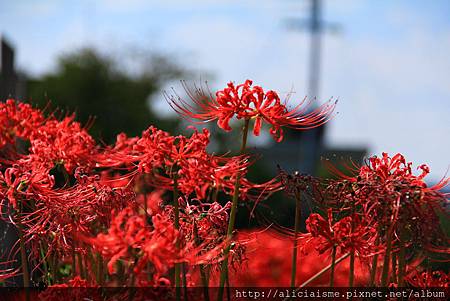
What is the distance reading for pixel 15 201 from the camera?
2639 mm

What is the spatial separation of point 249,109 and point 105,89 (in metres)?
24.3

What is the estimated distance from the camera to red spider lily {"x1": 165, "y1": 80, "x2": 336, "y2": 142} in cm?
269

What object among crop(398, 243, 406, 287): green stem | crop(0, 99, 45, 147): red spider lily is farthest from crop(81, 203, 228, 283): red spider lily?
crop(0, 99, 45, 147): red spider lily

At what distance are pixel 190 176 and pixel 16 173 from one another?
2.06ft

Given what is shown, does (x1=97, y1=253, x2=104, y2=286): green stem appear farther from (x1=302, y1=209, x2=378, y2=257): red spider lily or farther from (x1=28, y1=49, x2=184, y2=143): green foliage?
(x1=28, y1=49, x2=184, y2=143): green foliage

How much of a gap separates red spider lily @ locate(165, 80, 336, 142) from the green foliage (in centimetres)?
2010

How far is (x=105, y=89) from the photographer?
26500 millimetres

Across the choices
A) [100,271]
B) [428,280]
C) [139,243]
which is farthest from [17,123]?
[428,280]

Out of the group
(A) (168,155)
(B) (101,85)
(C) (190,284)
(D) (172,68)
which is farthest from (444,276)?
(D) (172,68)

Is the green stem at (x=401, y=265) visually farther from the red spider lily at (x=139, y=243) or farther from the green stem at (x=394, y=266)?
the red spider lily at (x=139, y=243)

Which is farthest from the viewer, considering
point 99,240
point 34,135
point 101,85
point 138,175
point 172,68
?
point 172,68

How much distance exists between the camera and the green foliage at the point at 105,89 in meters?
24.4

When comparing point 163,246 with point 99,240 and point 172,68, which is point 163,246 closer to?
point 99,240

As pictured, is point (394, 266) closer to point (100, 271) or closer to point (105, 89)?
point (100, 271)
